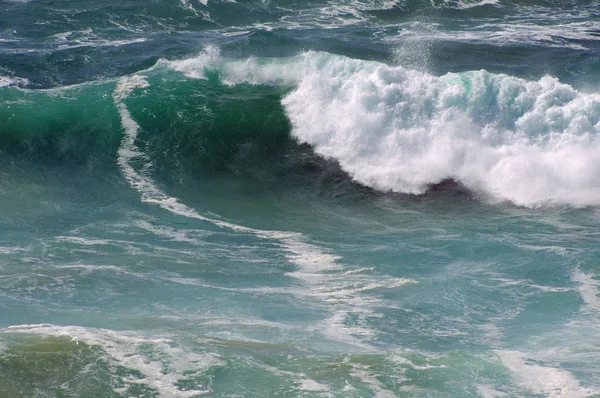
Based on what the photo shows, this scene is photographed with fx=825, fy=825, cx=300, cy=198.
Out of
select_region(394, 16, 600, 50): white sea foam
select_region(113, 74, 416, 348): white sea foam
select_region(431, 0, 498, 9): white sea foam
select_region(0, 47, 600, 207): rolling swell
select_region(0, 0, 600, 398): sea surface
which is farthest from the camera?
select_region(431, 0, 498, 9): white sea foam

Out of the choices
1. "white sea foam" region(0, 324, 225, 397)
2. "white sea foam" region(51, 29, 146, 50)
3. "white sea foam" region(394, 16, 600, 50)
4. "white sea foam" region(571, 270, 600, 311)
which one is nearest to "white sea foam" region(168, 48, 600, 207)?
"white sea foam" region(571, 270, 600, 311)

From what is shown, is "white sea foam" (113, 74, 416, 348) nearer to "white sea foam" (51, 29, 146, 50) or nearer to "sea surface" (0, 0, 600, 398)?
"sea surface" (0, 0, 600, 398)

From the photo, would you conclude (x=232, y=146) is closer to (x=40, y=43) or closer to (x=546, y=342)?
(x=40, y=43)

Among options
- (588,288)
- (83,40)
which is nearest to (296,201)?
(588,288)

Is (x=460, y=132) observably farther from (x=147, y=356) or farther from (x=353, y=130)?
(x=147, y=356)

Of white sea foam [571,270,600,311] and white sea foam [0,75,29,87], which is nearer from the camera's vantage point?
white sea foam [571,270,600,311]

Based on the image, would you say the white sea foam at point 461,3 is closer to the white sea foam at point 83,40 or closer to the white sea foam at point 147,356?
the white sea foam at point 83,40

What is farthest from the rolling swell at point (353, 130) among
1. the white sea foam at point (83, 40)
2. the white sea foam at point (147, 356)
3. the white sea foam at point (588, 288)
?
the white sea foam at point (147, 356)
